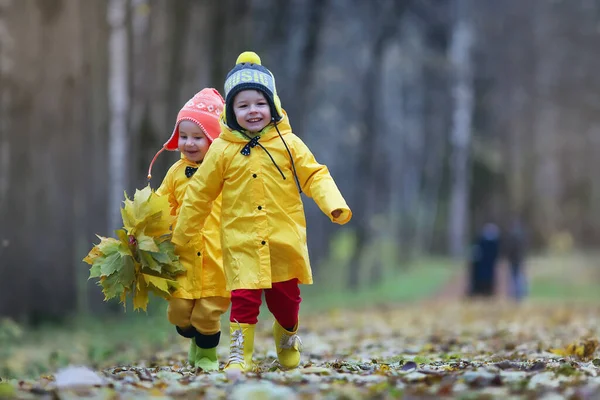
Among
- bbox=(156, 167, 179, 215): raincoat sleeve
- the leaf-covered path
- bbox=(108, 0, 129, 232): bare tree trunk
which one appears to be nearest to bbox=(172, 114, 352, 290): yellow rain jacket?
bbox=(156, 167, 179, 215): raincoat sleeve

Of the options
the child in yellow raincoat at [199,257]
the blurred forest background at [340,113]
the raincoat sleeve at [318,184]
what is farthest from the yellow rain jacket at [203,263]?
the blurred forest background at [340,113]

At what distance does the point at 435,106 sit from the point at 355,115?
7773 mm

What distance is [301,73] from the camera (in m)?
23.8

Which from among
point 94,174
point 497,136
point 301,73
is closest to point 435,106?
point 497,136

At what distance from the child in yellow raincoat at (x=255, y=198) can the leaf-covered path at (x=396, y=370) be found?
0.58 m

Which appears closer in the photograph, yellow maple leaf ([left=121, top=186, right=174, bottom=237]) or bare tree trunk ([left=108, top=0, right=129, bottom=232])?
yellow maple leaf ([left=121, top=186, right=174, bottom=237])

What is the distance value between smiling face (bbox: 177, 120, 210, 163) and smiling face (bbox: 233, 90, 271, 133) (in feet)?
2.16

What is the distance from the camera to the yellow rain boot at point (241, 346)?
669 centimetres

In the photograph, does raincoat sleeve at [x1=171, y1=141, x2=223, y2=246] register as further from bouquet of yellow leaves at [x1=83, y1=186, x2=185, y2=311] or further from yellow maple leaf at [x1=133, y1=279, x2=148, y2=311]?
yellow maple leaf at [x1=133, y1=279, x2=148, y2=311]

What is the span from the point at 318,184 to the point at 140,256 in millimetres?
1363

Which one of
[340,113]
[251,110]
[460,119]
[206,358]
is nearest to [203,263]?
[206,358]

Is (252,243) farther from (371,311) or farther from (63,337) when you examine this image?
(371,311)

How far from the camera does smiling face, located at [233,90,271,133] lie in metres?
6.84

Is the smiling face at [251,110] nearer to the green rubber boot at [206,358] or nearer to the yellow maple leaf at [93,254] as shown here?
the yellow maple leaf at [93,254]
